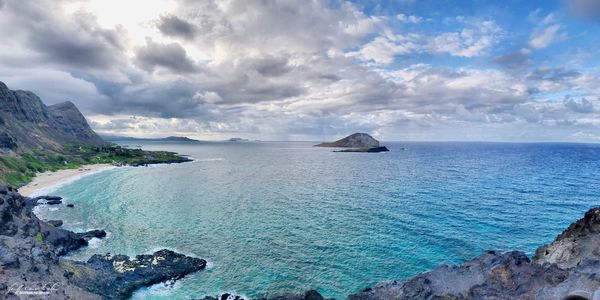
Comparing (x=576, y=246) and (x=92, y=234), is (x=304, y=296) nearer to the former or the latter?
(x=576, y=246)

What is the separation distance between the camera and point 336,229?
5816 centimetres

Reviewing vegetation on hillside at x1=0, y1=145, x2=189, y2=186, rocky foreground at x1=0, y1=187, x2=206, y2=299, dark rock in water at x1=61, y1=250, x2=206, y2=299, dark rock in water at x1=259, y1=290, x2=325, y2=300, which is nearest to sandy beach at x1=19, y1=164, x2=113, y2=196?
vegetation on hillside at x1=0, y1=145, x2=189, y2=186

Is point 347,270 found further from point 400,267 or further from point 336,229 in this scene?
point 336,229

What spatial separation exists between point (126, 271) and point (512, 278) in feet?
138

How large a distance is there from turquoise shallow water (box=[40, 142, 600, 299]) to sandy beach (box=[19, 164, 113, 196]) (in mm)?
7995

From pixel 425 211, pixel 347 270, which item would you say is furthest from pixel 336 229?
Result: pixel 425 211

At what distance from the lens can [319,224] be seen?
61.7 m

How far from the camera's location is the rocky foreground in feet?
81.7

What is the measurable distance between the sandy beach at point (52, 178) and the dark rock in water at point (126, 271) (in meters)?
71.7

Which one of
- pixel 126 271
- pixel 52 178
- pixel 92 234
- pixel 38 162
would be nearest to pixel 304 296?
pixel 126 271

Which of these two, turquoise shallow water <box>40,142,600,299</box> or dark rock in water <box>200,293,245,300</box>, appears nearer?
dark rock in water <box>200,293,245,300</box>

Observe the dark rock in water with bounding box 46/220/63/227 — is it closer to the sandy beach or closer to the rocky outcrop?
the sandy beach

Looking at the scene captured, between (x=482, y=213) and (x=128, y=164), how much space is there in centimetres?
17614

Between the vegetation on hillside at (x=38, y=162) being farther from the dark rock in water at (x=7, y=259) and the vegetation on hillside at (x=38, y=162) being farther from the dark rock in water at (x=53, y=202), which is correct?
the dark rock in water at (x=7, y=259)
